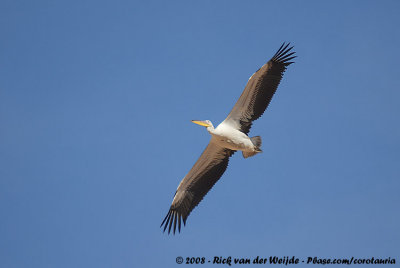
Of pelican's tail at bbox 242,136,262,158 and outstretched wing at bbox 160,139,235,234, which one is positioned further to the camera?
outstretched wing at bbox 160,139,235,234

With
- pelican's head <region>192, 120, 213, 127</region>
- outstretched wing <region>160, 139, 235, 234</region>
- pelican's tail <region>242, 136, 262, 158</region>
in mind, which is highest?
pelican's head <region>192, 120, 213, 127</region>

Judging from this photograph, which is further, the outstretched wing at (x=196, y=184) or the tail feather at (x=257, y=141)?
the outstretched wing at (x=196, y=184)

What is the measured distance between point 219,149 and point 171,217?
7.39 feet

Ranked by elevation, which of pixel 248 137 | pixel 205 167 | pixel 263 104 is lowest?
pixel 205 167

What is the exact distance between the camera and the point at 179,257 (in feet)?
29.4

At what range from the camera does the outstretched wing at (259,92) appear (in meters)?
9.84

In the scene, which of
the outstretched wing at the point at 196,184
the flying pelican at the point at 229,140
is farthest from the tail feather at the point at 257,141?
the outstretched wing at the point at 196,184

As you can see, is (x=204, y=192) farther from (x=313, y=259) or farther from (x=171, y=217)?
(x=313, y=259)

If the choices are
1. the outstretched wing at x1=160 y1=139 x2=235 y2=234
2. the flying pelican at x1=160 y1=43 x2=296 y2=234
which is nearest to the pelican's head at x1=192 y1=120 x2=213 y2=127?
the flying pelican at x1=160 y1=43 x2=296 y2=234

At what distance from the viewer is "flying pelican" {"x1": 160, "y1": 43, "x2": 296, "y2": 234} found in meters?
9.90

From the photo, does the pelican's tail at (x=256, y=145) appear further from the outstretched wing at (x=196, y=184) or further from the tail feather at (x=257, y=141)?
the outstretched wing at (x=196, y=184)

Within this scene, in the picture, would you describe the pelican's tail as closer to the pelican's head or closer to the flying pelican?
the flying pelican

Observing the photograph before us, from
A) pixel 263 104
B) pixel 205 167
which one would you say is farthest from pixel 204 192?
pixel 263 104

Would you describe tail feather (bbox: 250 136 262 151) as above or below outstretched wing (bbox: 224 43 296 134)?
below
